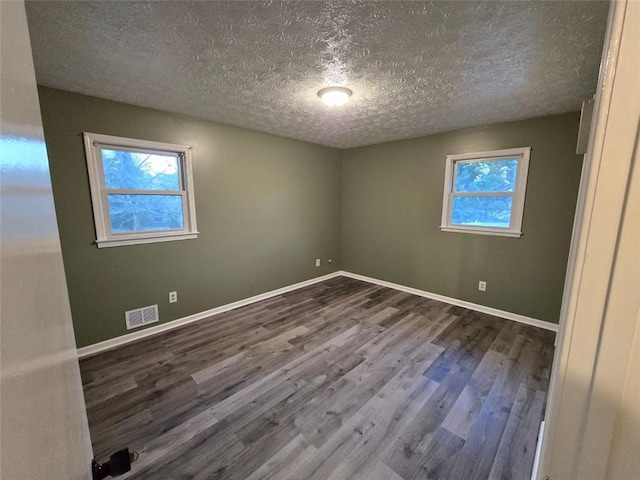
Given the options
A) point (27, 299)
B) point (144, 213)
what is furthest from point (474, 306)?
point (144, 213)

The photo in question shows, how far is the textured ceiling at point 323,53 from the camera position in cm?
127

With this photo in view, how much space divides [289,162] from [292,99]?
1540 mm

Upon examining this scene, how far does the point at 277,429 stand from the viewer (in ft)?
A: 5.40

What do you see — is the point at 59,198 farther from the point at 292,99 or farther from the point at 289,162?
the point at 289,162

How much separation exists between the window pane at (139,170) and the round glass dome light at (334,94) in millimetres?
1795

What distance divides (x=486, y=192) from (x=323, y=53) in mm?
2638

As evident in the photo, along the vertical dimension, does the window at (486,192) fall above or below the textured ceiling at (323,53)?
below

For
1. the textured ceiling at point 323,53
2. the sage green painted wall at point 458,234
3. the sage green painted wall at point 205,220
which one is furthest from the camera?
the sage green painted wall at point 458,234

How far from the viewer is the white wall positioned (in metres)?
0.31

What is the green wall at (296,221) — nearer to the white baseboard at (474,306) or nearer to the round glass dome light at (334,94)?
the white baseboard at (474,306)

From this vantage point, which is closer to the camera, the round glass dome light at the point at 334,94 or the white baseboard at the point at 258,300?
the round glass dome light at the point at 334,94

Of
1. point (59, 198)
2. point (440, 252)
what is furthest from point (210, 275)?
point (440, 252)

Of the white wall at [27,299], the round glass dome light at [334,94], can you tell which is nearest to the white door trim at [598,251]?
the white wall at [27,299]

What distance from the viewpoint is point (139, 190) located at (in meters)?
2.62
